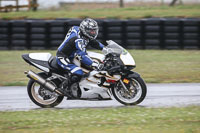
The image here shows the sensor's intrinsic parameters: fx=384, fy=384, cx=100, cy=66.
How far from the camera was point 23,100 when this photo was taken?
8344 millimetres

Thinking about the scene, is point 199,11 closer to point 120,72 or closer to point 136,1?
point 136,1

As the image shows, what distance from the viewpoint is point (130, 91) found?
7.35 metres

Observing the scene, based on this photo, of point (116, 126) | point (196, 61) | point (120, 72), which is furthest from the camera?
point (196, 61)

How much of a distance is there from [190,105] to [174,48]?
367 inches

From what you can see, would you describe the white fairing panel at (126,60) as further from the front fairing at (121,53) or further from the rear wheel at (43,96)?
the rear wheel at (43,96)

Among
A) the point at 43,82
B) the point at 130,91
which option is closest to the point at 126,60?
the point at 130,91

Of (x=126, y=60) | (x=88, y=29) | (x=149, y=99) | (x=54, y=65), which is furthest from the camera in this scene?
(x=149, y=99)

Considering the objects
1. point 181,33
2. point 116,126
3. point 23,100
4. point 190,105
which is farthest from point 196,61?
point 116,126

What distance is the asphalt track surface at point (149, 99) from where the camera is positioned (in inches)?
302

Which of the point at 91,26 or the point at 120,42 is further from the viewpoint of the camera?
the point at 120,42

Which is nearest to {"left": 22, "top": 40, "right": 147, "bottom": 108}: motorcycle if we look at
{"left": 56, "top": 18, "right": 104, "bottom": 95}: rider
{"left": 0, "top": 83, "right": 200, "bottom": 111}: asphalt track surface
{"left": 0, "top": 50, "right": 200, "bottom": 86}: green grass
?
{"left": 56, "top": 18, "right": 104, "bottom": 95}: rider

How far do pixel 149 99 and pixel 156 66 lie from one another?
5.12 metres

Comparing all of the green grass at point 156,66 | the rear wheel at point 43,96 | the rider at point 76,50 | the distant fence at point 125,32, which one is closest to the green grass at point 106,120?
the rear wheel at point 43,96

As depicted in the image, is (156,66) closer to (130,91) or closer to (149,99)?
(149,99)
